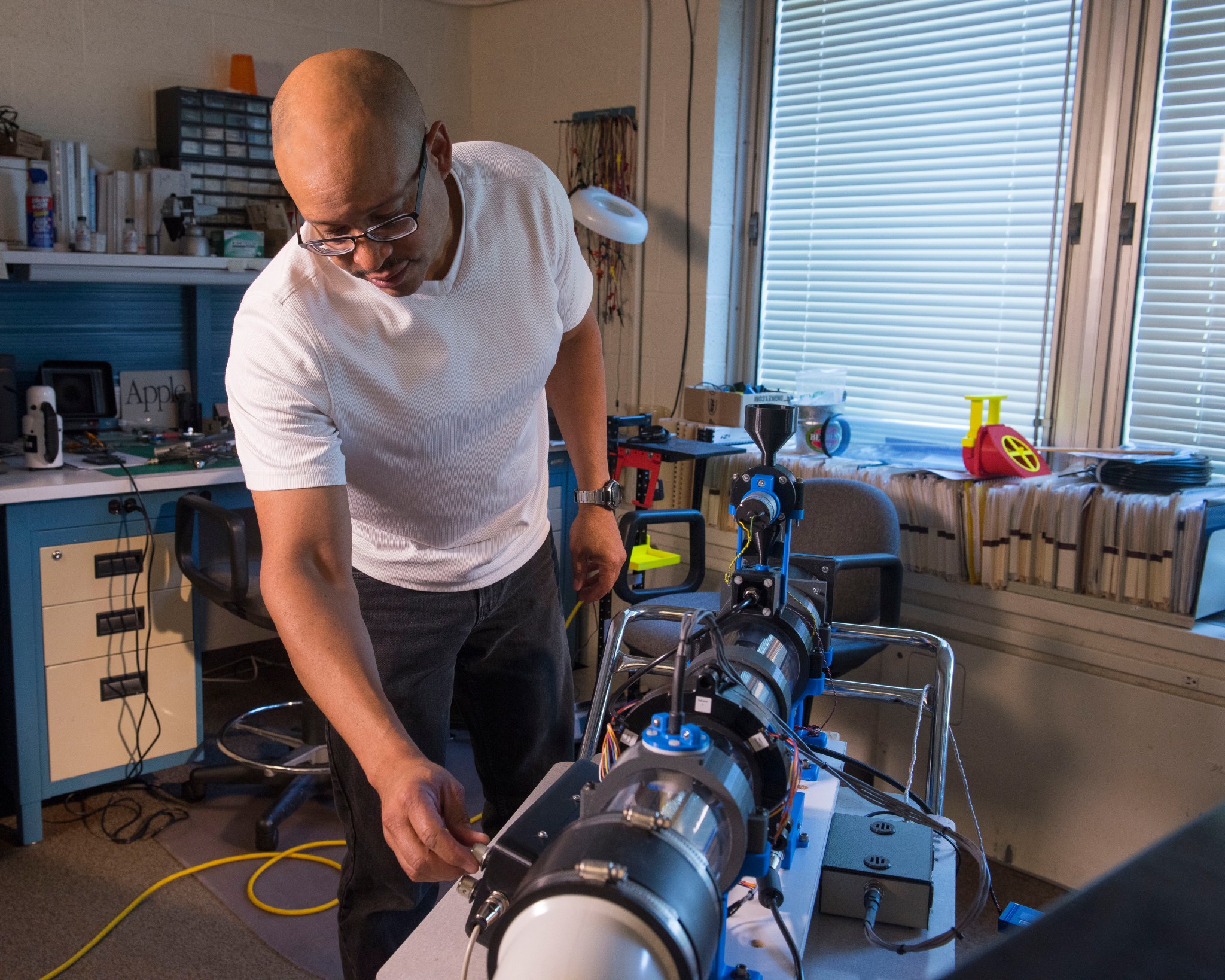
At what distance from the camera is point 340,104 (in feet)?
3.62

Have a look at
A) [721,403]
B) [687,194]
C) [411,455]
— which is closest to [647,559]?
[721,403]

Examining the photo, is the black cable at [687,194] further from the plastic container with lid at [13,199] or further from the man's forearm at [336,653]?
the man's forearm at [336,653]

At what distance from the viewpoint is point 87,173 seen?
2906 mm

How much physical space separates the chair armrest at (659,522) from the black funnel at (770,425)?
4.03 feet

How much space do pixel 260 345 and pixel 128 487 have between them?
4.94 ft

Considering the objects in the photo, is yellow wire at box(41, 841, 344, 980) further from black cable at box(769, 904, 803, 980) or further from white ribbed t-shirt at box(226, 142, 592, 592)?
black cable at box(769, 904, 803, 980)

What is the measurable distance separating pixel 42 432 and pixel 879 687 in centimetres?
214

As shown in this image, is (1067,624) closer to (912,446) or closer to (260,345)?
(912,446)

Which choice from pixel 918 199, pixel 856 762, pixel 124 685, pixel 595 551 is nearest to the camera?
pixel 856 762

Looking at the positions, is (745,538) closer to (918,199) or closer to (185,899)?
(185,899)

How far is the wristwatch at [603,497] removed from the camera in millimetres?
1691

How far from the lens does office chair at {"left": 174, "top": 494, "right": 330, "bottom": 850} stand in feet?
8.04

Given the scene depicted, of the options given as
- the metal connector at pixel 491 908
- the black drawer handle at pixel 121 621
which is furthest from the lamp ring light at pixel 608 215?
the metal connector at pixel 491 908

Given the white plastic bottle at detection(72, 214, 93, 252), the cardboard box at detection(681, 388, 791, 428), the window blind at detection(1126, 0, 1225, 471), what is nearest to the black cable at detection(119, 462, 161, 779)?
the white plastic bottle at detection(72, 214, 93, 252)
